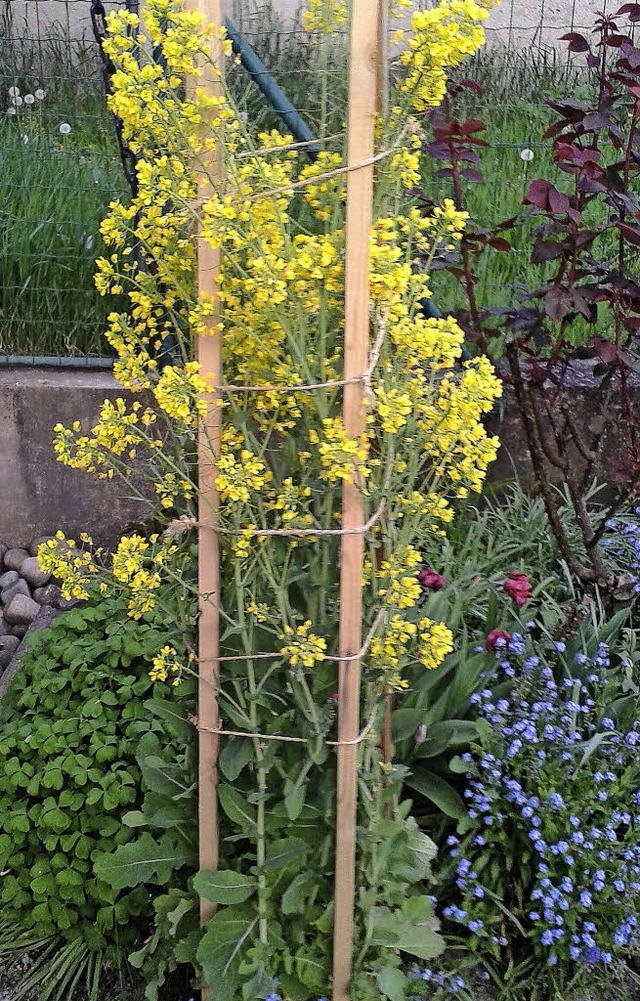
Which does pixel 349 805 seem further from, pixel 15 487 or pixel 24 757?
pixel 15 487

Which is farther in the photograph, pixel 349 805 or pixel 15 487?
pixel 15 487

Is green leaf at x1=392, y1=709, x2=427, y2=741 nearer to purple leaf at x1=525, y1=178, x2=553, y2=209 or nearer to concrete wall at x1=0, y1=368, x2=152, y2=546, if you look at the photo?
purple leaf at x1=525, y1=178, x2=553, y2=209

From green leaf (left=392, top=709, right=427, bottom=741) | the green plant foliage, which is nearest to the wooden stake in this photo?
the green plant foliage

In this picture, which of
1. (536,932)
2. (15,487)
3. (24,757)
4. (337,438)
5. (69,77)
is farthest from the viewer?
(69,77)

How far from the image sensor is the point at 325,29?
1805 mm

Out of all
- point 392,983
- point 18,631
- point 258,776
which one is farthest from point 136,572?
point 18,631

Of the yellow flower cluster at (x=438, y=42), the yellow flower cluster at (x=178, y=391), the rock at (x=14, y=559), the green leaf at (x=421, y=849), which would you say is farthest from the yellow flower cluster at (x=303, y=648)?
the rock at (x=14, y=559)

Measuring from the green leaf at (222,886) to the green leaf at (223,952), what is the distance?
0.16 ft

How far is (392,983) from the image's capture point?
1987mm

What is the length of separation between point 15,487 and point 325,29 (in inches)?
93.4

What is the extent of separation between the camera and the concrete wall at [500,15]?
5137 mm

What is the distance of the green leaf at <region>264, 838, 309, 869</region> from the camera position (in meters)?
1.99

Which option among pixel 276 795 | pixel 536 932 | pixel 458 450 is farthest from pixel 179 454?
pixel 536 932

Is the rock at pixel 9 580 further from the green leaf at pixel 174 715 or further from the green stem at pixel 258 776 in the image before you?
the green stem at pixel 258 776
